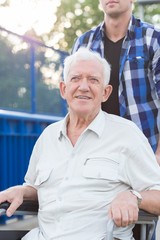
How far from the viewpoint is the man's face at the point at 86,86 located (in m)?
2.70

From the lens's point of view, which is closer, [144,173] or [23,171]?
[144,173]

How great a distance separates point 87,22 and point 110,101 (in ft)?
84.3

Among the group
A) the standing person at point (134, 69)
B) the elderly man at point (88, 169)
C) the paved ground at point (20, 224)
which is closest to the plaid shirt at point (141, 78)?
the standing person at point (134, 69)

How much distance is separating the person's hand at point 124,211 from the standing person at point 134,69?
0.75 meters

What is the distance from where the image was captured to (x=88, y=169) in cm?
258

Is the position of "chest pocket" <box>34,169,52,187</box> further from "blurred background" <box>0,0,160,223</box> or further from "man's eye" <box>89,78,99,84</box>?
"blurred background" <box>0,0,160,223</box>

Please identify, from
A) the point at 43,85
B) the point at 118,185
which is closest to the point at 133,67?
the point at 118,185

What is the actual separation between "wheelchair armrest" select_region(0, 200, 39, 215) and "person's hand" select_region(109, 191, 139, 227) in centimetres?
55

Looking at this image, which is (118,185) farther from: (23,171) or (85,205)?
(23,171)

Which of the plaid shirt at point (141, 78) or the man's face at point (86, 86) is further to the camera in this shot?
the plaid shirt at point (141, 78)

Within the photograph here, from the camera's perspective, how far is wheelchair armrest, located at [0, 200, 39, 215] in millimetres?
2703

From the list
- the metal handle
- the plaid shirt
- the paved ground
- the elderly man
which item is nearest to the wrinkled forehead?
the elderly man

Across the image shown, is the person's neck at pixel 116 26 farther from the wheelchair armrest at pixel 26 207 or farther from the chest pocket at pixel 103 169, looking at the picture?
the wheelchair armrest at pixel 26 207

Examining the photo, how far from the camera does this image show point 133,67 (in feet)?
10.0
